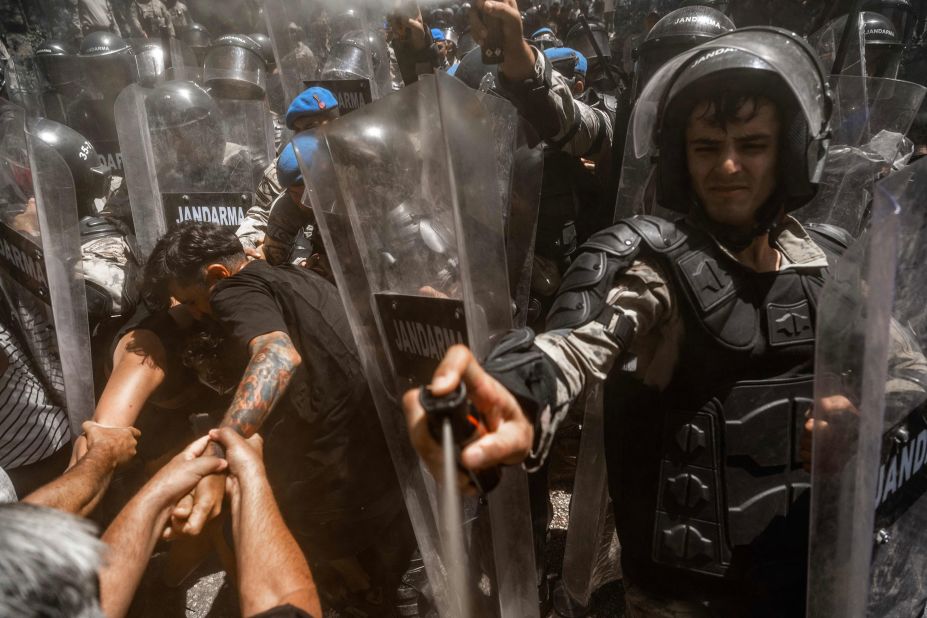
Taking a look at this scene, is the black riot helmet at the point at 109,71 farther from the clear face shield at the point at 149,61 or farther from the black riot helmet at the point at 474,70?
the black riot helmet at the point at 474,70

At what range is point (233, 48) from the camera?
8.58 m

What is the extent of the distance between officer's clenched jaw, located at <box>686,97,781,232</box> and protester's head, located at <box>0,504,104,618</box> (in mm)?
1707

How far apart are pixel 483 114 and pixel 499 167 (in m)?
0.34

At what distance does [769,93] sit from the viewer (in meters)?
1.54

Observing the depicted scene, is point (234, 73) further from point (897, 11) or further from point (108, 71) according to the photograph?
point (897, 11)

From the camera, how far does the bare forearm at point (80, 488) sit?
5.82 feet

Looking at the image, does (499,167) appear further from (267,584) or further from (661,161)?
(267,584)

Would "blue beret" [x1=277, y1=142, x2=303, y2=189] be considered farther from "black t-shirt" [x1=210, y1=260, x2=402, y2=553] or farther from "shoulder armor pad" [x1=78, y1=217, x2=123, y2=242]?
"shoulder armor pad" [x1=78, y1=217, x2=123, y2=242]

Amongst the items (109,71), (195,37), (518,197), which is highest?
(195,37)

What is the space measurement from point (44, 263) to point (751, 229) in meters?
2.87

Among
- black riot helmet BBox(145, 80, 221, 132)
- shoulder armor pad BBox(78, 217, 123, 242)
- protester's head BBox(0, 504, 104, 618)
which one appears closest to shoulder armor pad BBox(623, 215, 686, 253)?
protester's head BBox(0, 504, 104, 618)

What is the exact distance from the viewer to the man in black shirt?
218cm

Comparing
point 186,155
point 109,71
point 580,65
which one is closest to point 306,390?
point 186,155

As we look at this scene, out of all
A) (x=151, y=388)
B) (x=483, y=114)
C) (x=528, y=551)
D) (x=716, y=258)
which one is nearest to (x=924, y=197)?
(x=716, y=258)
